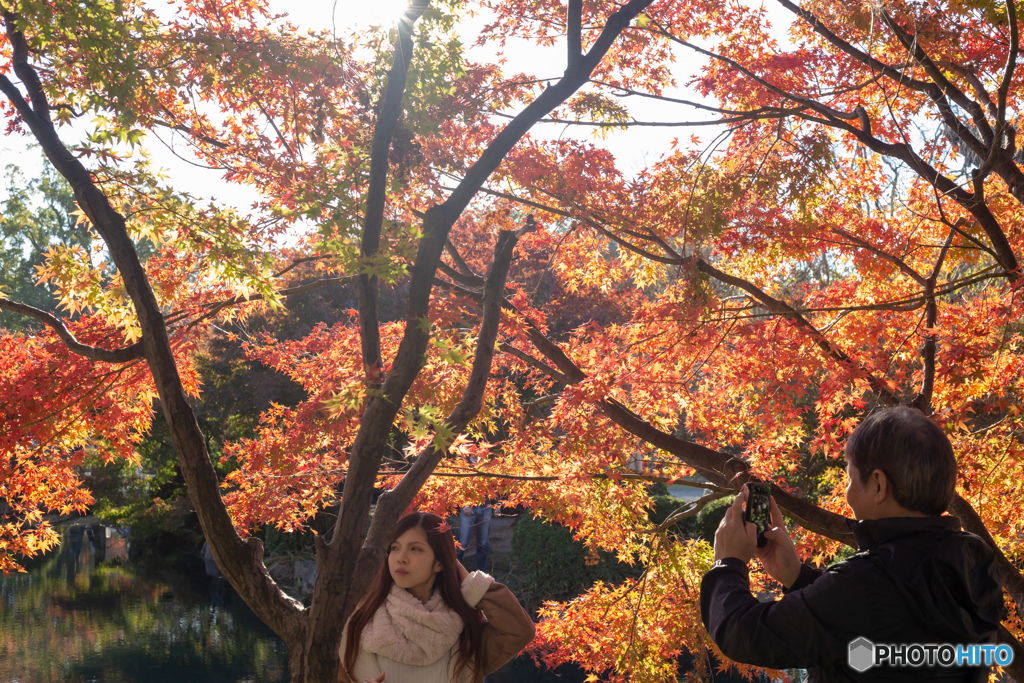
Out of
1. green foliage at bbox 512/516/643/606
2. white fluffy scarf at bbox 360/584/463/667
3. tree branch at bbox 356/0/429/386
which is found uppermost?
tree branch at bbox 356/0/429/386

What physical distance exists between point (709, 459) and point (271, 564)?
32.2ft

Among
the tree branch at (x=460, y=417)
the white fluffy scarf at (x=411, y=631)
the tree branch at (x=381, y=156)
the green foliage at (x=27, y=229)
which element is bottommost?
the white fluffy scarf at (x=411, y=631)

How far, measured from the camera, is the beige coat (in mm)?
2113

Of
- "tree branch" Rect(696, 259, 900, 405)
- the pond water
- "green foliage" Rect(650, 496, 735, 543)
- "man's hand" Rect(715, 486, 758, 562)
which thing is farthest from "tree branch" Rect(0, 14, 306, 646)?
"green foliage" Rect(650, 496, 735, 543)

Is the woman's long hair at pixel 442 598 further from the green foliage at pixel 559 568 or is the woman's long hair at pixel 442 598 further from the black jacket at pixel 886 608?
the green foliage at pixel 559 568

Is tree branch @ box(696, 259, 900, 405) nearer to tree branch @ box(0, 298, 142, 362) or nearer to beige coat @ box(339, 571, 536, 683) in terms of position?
beige coat @ box(339, 571, 536, 683)

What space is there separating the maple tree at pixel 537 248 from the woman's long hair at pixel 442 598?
0.22m

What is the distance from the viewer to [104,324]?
386cm

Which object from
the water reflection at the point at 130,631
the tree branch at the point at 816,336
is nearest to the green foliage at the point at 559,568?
the water reflection at the point at 130,631

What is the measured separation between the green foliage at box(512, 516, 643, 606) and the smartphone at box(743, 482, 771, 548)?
8397 mm

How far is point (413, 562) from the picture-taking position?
222cm

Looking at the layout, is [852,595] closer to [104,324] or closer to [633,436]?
[633,436]

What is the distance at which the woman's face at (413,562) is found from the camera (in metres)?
2.22

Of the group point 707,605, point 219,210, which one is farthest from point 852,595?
point 219,210
